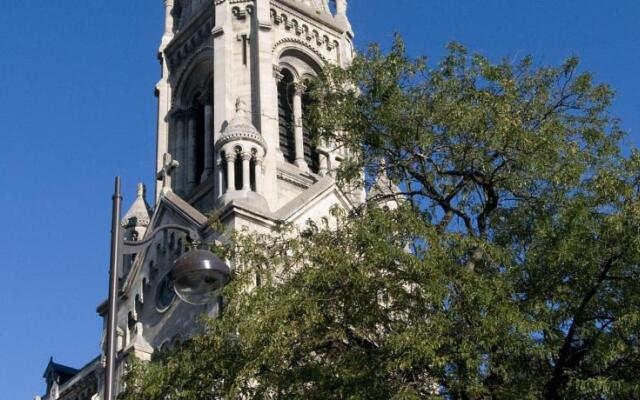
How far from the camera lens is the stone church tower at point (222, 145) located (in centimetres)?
3014

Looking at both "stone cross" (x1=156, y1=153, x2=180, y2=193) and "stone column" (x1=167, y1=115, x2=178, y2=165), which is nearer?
"stone cross" (x1=156, y1=153, x2=180, y2=193)

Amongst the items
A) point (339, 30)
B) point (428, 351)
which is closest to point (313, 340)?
point (428, 351)

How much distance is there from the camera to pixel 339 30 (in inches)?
1526

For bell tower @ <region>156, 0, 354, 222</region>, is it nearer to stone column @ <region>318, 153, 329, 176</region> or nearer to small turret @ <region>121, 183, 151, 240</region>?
stone column @ <region>318, 153, 329, 176</region>

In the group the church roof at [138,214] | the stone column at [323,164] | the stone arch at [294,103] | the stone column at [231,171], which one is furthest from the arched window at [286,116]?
the church roof at [138,214]

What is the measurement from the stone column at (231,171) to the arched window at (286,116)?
3676 mm

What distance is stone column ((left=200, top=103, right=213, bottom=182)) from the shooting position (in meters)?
34.8

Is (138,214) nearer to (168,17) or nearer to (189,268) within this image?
(168,17)

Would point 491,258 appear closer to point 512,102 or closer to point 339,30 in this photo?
point 512,102

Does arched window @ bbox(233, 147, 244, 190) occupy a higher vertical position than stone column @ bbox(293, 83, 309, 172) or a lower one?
lower

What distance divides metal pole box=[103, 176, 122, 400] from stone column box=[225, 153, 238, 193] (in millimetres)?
16693

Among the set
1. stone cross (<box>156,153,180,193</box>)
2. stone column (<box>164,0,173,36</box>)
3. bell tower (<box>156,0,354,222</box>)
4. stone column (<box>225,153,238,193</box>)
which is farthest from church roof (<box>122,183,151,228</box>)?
stone column (<box>164,0,173,36</box>)

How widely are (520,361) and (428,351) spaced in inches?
69.6

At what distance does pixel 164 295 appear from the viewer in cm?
3084
